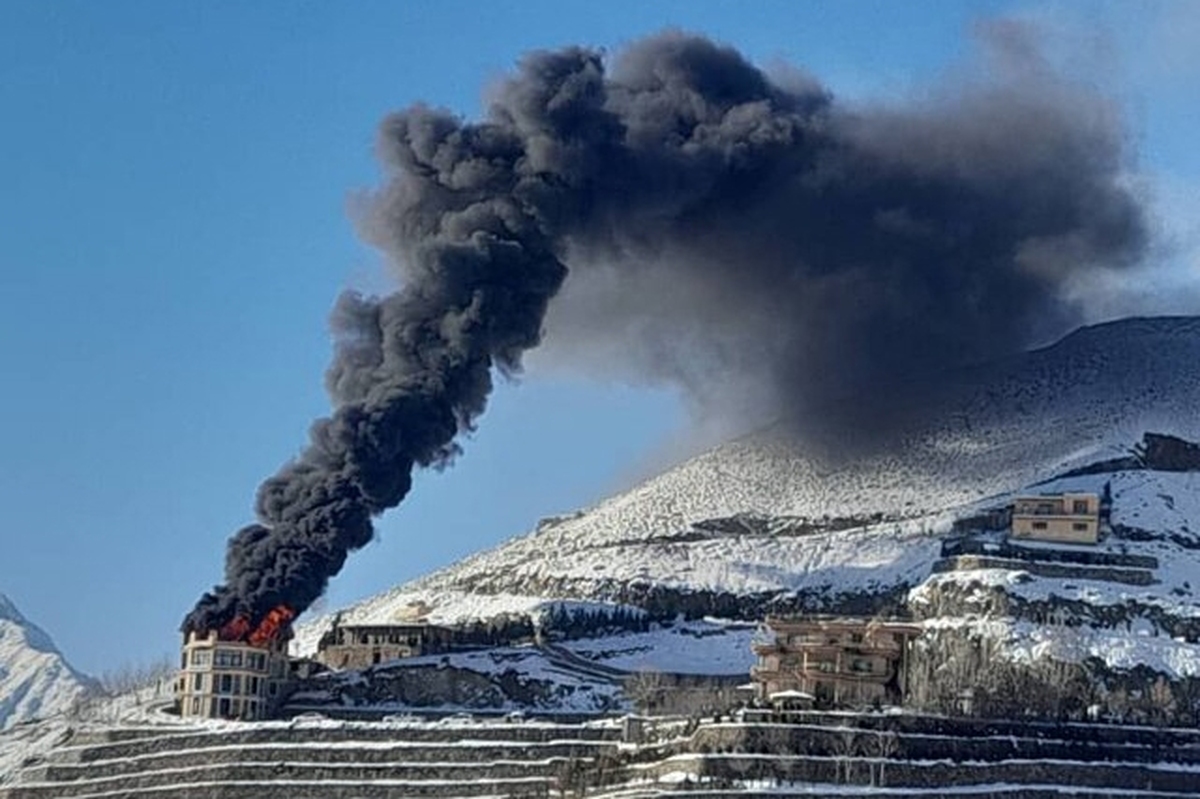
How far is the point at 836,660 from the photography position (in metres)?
119

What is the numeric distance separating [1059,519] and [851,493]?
23.0m

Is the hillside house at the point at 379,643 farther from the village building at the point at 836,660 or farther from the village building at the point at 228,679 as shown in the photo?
the village building at the point at 836,660

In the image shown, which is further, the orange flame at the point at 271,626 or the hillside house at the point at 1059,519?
the hillside house at the point at 1059,519

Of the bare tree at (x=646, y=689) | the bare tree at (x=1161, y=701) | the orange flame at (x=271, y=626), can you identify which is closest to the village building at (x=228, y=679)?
the orange flame at (x=271, y=626)

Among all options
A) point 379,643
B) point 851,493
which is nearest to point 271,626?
point 379,643

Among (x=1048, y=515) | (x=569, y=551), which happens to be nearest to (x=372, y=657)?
(x=569, y=551)

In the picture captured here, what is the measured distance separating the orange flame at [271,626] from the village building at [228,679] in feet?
0.53

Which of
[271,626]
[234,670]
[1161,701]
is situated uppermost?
[271,626]

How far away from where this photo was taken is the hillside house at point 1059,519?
139m

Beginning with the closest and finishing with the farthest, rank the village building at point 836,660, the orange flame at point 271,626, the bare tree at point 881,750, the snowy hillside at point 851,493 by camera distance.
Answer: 1. the bare tree at point 881,750
2. the village building at point 836,660
3. the orange flame at point 271,626
4. the snowy hillside at point 851,493

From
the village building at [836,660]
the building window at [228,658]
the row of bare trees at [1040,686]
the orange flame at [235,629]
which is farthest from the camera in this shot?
the orange flame at [235,629]

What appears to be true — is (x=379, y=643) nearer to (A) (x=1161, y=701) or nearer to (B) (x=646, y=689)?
(B) (x=646, y=689)

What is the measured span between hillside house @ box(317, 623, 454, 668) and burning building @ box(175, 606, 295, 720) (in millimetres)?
7509

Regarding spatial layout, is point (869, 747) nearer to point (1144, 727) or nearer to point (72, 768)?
point (1144, 727)
